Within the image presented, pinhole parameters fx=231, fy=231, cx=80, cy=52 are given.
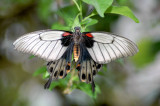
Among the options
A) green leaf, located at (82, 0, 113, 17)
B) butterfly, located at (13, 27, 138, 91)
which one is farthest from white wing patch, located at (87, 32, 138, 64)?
green leaf, located at (82, 0, 113, 17)

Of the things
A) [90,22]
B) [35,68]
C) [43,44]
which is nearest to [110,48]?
[90,22]

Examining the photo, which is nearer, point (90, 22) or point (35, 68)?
point (90, 22)

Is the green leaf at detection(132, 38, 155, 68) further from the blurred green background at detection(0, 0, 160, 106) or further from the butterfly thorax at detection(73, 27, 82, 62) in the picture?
the butterfly thorax at detection(73, 27, 82, 62)

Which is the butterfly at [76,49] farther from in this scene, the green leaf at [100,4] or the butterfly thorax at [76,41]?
the green leaf at [100,4]

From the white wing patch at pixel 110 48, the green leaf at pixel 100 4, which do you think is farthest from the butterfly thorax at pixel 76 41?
the green leaf at pixel 100 4

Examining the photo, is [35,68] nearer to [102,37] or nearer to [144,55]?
[144,55]

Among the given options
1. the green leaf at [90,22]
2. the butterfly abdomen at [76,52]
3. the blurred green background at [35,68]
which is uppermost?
the blurred green background at [35,68]

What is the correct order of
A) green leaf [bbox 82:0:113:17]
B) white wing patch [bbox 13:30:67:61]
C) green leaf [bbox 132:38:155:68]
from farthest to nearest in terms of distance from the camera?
green leaf [bbox 132:38:155:68]
white wing patch [bbox 13:30:67:61]
green leaf [bbox 82:0:113:17]
